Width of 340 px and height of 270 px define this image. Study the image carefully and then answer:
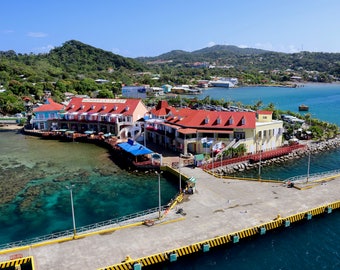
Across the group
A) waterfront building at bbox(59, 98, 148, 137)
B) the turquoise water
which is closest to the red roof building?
the turquoise water

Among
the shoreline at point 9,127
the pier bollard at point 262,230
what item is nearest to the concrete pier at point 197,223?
the pier bollard at point 262,230

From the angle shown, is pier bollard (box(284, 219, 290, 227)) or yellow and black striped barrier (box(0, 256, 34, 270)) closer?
yellow and black striped barrier (box(0, 256, 34, 270))

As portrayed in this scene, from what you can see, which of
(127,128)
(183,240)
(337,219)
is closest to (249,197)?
(337,219)

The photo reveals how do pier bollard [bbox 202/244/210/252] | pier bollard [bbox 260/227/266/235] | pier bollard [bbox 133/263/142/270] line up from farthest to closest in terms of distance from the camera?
pier bollard [bbox 260/227/266/235] → pier bollard [bbox 202/244/210/252] → pier bollard [bbox 133/263/142/270]

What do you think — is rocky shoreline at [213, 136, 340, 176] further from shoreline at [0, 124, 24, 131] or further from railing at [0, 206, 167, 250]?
shoreline at [0, 124, 24, 131]

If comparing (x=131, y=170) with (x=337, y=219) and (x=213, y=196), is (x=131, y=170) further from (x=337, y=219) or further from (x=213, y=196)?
(x=337, y=219)

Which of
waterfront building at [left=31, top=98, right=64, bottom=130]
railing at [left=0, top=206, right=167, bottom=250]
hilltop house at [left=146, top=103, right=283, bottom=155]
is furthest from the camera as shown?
waterfront building at [left=31, top=98, right=64, bottom=130]

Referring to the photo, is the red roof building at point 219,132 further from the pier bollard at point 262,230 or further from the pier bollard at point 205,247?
the pier bollard at point 205,247
